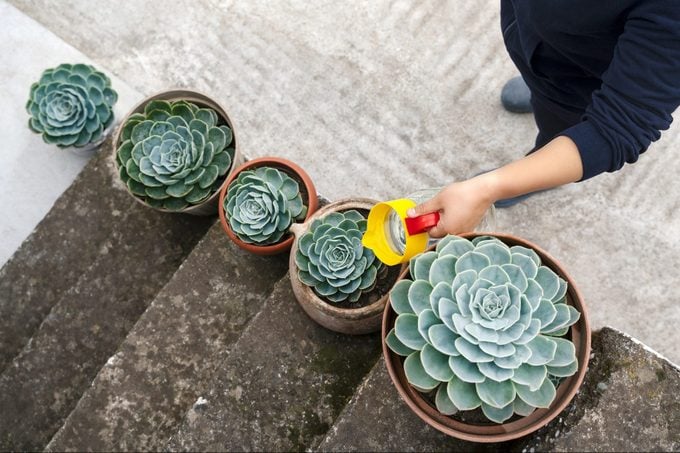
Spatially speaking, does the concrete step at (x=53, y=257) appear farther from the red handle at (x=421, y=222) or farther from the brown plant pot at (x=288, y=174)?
the red handle at (x=421, y=222)

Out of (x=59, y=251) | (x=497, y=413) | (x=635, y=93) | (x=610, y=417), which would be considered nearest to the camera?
(x=635, y=93)

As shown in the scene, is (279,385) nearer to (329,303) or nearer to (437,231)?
(329,303)

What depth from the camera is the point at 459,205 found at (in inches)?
43.2

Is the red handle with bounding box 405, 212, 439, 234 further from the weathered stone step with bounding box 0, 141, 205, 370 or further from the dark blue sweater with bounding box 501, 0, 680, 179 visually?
the weathered stone step with bounding box 0, 141, 205, 370

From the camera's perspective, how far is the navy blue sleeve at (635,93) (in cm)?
91

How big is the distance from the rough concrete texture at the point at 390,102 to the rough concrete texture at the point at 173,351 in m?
0.57

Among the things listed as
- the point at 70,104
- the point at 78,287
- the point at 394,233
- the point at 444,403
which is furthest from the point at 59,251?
the point at 444,403

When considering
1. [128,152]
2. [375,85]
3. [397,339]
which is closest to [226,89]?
[375,85]

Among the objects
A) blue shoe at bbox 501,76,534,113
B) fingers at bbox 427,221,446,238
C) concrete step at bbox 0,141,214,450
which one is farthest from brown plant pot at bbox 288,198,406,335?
blue shoe at bbox 501,76,534,113

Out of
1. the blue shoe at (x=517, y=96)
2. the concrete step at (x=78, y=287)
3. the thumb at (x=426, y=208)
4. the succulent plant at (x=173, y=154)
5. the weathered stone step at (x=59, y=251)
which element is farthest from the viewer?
the blue shoe at (x=517, y=96)

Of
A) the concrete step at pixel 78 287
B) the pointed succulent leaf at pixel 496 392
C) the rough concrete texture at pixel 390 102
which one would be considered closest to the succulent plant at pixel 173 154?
the concrete step at pixel 78 287

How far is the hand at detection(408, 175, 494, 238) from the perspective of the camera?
108 cm

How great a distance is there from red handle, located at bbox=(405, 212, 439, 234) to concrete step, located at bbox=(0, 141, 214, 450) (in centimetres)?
97

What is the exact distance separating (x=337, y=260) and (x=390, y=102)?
Answer: 1014 millimetres
